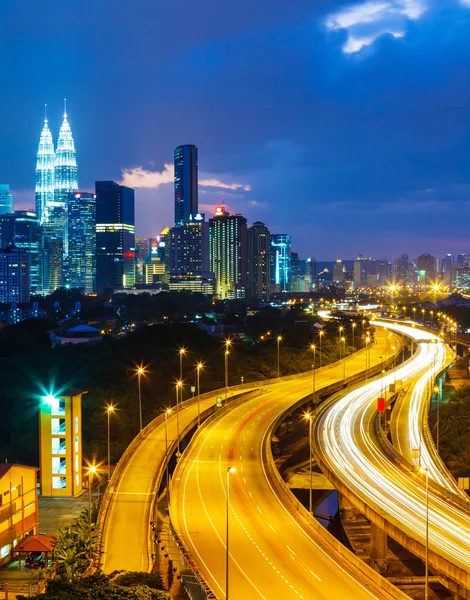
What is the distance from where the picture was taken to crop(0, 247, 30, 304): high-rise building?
614 ft

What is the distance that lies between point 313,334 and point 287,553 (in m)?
66.7

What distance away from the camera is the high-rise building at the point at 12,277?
187 meters

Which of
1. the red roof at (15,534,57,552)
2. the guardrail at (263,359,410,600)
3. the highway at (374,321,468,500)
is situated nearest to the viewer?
the guardrail at (263,359,410,600)

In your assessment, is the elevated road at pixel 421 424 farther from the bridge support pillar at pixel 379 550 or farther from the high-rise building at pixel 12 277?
the high-rise building at pixel 12 277

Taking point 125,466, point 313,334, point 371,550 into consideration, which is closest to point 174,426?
point 125,466

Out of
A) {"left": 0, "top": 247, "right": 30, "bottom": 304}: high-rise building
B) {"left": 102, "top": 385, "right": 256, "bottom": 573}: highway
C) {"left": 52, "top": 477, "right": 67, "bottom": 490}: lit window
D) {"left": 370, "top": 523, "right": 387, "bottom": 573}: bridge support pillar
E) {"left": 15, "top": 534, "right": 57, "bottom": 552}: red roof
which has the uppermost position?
{"left": 0, "top": 247, "right": 30, "bottom": 304}: high-rise building

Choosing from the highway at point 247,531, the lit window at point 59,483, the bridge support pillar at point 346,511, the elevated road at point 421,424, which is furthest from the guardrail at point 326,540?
the lit window at point 59,483

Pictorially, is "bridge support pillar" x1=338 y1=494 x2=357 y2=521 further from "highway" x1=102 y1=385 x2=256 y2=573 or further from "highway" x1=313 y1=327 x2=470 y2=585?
"highway" x1=102 y1=385 x2=256 y2=573

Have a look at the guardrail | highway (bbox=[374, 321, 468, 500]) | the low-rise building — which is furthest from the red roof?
highway (bbox=[374, 321, 468, 500])

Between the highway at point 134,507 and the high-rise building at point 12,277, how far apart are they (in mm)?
159011

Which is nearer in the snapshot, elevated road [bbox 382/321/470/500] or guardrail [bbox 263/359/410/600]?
guardrail [bbox 263/359/410/600]

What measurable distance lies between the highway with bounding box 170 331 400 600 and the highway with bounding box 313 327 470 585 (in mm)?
2964

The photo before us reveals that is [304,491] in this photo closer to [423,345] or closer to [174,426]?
[174,426]

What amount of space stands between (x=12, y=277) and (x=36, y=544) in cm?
17229
